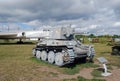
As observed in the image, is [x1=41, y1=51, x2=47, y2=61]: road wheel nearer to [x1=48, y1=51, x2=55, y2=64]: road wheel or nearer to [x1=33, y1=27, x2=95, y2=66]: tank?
[x1=33, y1=27, x2=95, y2=66]: tank

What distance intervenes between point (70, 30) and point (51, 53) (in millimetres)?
2410

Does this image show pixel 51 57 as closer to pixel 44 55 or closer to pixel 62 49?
pixel 44 55

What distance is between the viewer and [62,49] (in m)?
13.4

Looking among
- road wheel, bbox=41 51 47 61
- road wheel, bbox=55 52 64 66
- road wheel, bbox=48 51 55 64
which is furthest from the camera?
road wheel, bbox=41 51 47 61

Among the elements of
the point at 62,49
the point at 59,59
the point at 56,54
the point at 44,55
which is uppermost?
the point at 62,49

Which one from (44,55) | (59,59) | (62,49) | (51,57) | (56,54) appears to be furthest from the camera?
(44,55)

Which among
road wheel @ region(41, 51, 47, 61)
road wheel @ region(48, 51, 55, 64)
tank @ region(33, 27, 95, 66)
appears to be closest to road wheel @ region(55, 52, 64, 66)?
tank @ region(33, 27, 95, 66)

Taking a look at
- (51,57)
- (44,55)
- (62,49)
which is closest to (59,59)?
(62,49)

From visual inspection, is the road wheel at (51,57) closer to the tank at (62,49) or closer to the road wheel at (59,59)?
the tank at (62,49)

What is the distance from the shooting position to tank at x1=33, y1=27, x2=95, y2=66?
13.1 m

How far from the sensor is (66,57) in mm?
12898

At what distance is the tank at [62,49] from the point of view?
13.1m

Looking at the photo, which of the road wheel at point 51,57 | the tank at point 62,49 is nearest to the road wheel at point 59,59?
the tank at point 62,49

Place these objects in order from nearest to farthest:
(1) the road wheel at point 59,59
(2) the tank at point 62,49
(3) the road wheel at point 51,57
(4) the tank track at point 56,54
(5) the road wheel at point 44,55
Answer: (4) the tank track at point 56,54, (2) the tank at point 62,49, (1) the road wheel at point 59,59, (3) the road wheel at point 51,57, (5) the road wheel at point 44,55
